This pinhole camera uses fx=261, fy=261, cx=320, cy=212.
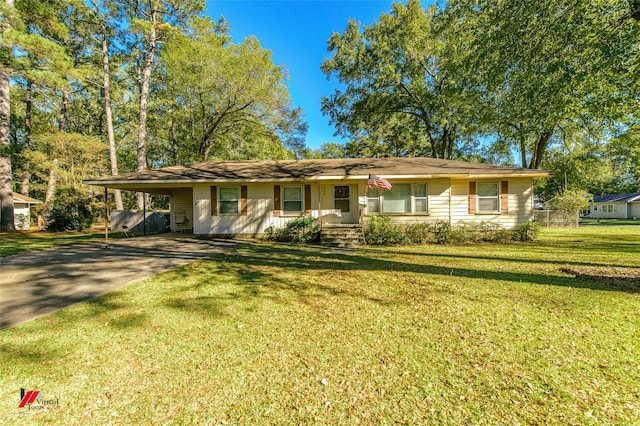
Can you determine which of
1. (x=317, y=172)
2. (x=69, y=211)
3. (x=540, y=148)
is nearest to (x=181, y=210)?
(x=69, y=211)

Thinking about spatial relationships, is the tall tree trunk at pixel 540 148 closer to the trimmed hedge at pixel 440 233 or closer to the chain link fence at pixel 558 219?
the chain link fence at pixel 558 219

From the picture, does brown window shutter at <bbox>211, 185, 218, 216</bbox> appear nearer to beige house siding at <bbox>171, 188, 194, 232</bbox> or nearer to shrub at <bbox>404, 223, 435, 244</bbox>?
beige house siding at <bbox>171, 188, 194, 232</bbox>

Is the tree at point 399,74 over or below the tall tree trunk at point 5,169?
over

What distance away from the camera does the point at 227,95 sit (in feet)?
65.8

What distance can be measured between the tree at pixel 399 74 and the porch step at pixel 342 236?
11.4 metres

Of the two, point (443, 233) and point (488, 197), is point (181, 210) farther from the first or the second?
point (488, 197)

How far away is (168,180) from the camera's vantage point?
11.2 m

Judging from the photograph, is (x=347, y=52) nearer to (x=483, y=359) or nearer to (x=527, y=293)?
(x=527, y=293)

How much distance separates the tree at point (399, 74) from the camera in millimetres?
17625

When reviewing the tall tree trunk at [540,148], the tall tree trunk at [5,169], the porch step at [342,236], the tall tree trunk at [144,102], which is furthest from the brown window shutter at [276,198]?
the tall tree trunk at [540,148]

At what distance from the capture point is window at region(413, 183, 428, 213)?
1156 centimetres

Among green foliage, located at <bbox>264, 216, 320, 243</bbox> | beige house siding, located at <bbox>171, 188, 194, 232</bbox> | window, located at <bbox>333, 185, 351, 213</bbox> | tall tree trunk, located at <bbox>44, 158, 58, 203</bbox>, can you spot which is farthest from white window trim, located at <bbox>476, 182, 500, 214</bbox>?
tall tree trunk, located at <bbox>44, 158, 58, 203</bbox>

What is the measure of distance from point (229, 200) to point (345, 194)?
5430 millimetres

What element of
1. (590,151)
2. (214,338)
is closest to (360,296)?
(214,338)
